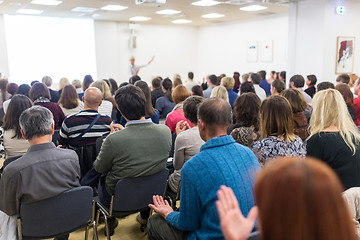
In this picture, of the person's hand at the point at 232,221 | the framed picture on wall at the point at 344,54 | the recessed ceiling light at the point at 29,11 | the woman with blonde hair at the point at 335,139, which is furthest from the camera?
the recessed ceiling light at the point at 29,11

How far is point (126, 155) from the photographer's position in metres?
2.47

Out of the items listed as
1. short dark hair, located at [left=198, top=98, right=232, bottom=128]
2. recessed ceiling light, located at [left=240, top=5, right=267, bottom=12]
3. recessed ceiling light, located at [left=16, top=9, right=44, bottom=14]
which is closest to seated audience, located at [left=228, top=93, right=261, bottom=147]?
short dark hair, located at [left=198, top=98, right=232, bottom=128]

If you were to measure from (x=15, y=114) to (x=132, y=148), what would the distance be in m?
1.49

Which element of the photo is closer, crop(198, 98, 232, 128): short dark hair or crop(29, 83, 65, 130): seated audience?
crop(198, 98, 232, 128): short dark hair

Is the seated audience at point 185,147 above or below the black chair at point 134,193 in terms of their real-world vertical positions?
above

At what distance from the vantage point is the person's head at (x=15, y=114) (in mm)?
3104

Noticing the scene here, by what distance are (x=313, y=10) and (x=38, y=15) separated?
858 cm

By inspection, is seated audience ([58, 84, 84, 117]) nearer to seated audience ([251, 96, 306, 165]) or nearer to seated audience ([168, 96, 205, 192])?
seated audience ([168, 96, 205, 192])

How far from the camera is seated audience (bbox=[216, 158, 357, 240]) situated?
738mm

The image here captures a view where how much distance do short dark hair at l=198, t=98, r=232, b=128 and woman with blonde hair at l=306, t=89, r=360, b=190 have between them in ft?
3.16

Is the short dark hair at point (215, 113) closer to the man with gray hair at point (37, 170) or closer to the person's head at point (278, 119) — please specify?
the person's head at point (278, 119)

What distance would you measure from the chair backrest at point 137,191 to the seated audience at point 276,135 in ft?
2.64

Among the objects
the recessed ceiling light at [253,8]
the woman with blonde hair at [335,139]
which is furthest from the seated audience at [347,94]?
the recessed ceiling light at [253,8]

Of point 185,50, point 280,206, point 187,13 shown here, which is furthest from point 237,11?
point 280,206
